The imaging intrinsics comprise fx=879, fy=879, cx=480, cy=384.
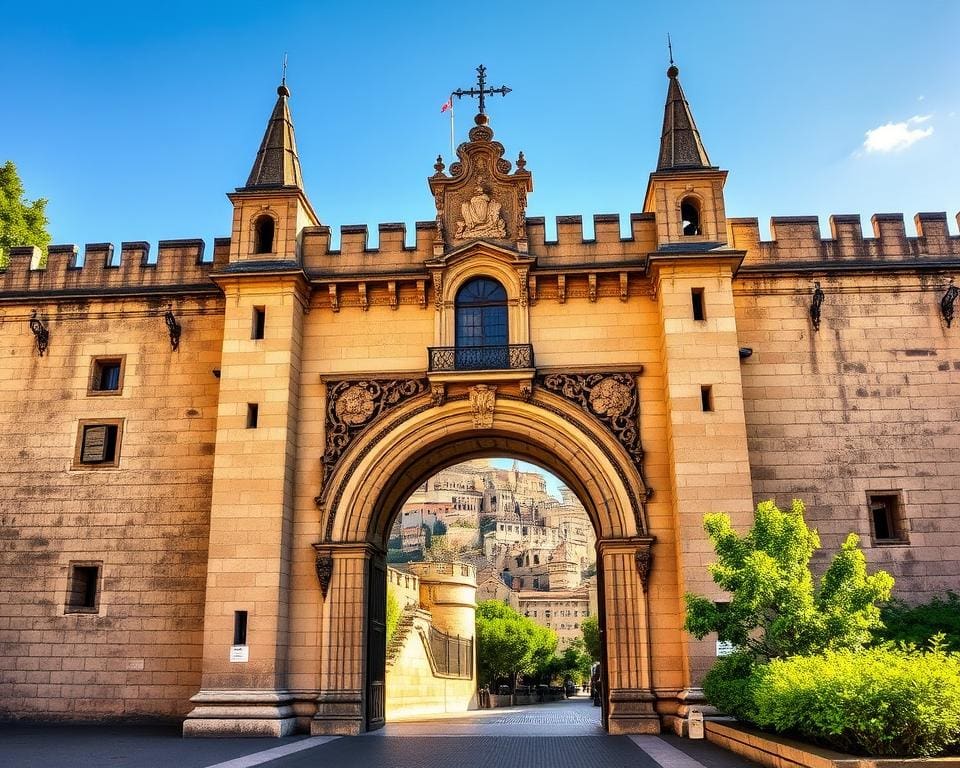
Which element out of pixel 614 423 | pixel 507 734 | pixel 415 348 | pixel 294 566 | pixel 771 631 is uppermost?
pixel 415 348

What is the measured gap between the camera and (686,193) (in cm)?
1884

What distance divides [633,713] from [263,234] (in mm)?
12688

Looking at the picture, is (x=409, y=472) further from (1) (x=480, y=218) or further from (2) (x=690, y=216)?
(2) (x=690, y=216)

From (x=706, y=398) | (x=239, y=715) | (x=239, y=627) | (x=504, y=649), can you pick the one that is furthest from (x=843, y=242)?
(x=504, y=649)

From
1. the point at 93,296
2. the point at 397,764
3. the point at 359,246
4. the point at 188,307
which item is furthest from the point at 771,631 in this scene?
the point at 93,296

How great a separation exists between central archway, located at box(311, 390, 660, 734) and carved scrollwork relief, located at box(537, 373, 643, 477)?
0.73 feet

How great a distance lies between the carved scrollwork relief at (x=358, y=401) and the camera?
1831 centimetres

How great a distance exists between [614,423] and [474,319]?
3730 mm

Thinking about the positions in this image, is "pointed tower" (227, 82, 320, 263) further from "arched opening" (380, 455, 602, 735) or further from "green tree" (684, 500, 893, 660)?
"green tree" (684, 500, 893, 660)

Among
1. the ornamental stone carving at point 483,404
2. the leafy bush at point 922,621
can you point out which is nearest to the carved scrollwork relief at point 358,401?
the ornamental stone carving at point 483,404

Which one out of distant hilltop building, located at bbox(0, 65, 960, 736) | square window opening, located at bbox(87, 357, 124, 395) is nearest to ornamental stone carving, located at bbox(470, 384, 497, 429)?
distant hilltop building, located at bbox(0, 65, 960, 736)

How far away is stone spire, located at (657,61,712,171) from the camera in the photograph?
19234mm

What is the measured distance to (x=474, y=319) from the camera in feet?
62.0

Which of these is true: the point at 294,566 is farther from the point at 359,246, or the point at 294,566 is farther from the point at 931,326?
the point at 931,326
